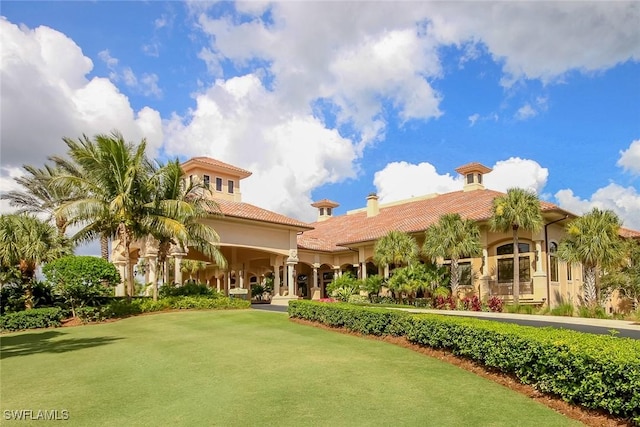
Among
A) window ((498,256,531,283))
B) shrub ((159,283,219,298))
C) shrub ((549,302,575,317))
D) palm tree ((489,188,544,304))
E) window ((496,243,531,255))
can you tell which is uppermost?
palm tree ((489,188,544,304))

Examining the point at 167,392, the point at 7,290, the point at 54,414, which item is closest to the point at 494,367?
the point at 167,392

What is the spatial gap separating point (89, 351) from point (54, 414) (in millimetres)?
5705

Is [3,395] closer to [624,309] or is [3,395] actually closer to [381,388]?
[381,388]

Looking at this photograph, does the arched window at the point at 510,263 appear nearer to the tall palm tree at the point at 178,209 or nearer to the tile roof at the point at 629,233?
the tile roof at the point at 629,233

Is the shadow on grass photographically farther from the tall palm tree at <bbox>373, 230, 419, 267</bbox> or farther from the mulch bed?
the tall palm tree at <bbox>373, 230, 419, 267</bbox>

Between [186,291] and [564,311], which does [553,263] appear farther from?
[186,291]

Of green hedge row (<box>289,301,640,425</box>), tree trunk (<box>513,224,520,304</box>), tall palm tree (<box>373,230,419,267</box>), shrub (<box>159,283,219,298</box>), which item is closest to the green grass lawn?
green hedge row (<box>289,301,640,425</box>)

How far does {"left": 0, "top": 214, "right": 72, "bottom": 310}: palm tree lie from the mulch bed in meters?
15.1

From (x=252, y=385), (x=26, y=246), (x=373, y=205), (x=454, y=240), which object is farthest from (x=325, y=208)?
(x=252, y=385)

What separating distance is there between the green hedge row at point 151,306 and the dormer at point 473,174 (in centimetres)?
1942

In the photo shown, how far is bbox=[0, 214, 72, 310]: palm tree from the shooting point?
1911cm

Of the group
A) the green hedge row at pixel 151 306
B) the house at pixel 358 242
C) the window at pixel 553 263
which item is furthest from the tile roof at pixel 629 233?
the green hedge row at pixel 151 306

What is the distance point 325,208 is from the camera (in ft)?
157

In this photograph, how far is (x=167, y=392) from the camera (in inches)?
317
